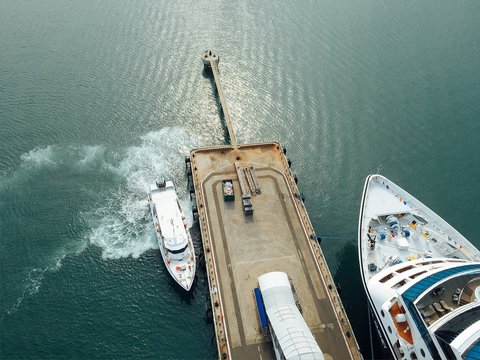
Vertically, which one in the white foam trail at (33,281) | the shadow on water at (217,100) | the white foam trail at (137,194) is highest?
the shadow on water at (217,100)

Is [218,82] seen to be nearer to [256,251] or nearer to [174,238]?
[174,238]

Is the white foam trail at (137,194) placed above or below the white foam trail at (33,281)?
above

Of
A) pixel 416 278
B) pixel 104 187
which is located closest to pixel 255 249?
pixel 416 278

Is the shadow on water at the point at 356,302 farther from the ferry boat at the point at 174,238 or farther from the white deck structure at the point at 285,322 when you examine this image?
the ferry boat at the point at 174,238

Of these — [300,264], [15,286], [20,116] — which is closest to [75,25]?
[20,116]

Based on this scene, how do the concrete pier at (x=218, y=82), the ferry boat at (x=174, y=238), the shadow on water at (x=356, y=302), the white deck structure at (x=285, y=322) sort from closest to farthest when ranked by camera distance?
the white deck structure at (x=285, y=322)
the shadow on water at (x=356, y=302)
the ferry boat at (x=174, y=238)
the concrete pier at (x=218, y=82)

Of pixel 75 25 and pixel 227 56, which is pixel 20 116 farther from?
pixel 227 56

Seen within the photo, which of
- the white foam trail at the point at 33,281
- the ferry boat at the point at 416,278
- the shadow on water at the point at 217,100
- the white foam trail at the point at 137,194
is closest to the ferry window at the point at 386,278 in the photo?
the ferry boat at the point at 416,278
